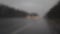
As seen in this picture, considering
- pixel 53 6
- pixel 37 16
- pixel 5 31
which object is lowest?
pixel 5 31

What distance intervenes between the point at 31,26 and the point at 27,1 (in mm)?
255

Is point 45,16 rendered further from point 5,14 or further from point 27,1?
point 5,14

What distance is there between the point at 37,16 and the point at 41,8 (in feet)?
0.30

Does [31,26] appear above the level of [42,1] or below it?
below

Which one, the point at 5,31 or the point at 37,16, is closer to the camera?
the point at 5,31

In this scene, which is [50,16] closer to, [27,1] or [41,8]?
[41,8]

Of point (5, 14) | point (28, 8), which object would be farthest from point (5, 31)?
point (28, 8)

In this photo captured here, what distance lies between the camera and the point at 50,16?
2.85 feet

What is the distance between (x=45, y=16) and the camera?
2.88 feet

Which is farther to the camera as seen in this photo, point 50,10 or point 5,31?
point 50,10

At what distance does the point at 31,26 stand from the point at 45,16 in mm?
179

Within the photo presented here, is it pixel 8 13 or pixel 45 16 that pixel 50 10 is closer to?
pixel 45 16

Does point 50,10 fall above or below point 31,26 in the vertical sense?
above

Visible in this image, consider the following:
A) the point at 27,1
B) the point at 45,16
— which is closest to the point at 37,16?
the point at 45,16
